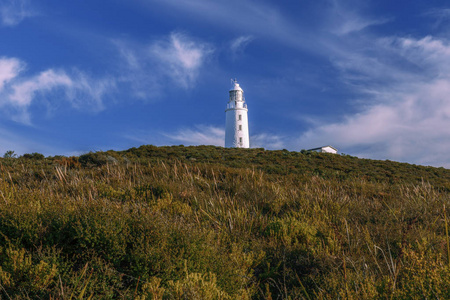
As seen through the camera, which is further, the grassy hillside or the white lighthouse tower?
the white lighthouse tower

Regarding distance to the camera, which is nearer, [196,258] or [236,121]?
[196,258]

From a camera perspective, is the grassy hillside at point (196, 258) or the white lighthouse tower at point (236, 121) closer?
the grassy hillside at point (196, 258)

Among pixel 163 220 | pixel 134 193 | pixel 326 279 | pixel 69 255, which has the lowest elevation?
pixel 326 279

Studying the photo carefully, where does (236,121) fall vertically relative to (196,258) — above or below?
above

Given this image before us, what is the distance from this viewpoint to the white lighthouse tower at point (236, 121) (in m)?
50.0

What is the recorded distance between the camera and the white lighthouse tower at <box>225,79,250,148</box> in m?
50.0

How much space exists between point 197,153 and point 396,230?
71.4ft

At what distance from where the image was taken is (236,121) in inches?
1967

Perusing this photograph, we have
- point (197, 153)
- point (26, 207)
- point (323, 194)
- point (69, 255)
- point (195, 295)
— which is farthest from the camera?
point (197, 153)

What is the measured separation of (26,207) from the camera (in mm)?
4285

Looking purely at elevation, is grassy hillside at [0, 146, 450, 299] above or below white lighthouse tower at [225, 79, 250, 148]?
below

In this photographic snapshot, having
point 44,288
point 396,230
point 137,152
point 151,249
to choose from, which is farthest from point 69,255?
point 137,152

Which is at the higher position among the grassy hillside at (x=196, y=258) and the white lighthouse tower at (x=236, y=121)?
the white lighthouse tower at (x=236, y=121)

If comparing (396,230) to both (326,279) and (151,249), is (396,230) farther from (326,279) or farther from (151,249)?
(151,249)
